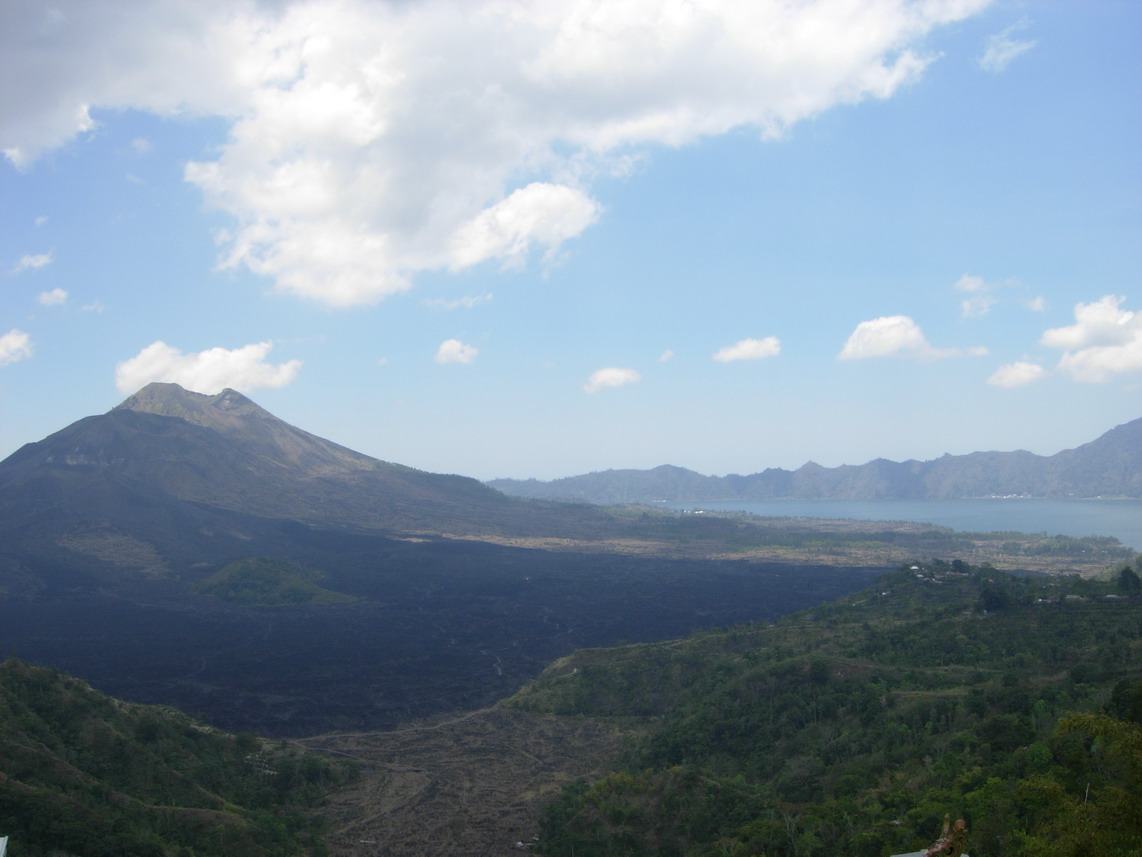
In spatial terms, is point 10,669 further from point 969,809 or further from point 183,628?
point 183,628

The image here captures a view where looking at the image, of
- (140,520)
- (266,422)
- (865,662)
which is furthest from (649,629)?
(266,422)

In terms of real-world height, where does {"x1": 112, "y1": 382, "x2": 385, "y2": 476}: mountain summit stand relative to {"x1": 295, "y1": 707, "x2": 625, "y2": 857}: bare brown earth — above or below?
above

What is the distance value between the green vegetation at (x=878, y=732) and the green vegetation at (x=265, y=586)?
35.7 meters

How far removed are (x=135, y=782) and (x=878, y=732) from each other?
68.6 ft

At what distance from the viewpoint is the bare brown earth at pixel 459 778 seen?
22.3 m

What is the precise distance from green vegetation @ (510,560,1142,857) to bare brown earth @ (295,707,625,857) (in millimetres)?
1751

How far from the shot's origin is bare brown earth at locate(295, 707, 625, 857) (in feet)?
73.3

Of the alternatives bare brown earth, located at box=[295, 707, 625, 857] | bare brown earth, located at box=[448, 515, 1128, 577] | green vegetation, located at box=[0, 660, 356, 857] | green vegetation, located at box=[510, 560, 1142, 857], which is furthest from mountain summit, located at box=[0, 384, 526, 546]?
green vegetation, located at box=[510, 560, 1142, 857]

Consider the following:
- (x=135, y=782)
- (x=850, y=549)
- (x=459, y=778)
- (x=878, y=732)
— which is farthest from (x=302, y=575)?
(x=850, y=549)

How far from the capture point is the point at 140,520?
9094cm

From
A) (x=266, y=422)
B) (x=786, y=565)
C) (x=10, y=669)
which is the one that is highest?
(x=266, y=422)

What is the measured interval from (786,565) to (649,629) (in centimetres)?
4036

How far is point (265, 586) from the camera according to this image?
229 ft

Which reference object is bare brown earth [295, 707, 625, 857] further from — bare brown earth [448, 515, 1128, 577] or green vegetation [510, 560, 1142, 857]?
bare brown earth [448, 515, 1128, 577]
